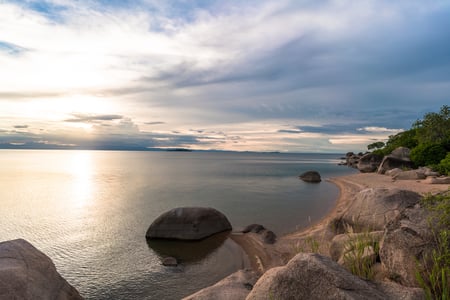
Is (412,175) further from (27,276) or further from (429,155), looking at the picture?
(27,276)

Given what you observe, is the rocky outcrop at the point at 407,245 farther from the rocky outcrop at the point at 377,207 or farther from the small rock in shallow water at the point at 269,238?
the small rock in shallow water at the point at 269,238

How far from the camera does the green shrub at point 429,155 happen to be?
42.1 metres

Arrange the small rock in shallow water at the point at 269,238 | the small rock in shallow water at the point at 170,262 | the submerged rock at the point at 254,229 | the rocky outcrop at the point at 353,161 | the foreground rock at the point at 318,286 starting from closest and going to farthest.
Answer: the foreground rock at the point at 318,286
the small rock in shallow water at the point at 170,262
the small rock in shallow water at the point at 269,238
the submerged rock at the point at 254,229
the rocky outcrop at the point at 353,161

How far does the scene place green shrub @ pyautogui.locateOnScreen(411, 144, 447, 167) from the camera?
138ft

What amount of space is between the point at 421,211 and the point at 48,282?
32.3ft

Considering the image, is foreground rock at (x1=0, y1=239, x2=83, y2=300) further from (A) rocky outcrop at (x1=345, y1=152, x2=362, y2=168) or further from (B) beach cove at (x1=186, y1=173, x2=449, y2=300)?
(A) rocky outcrop at (x1=345, y1=152, x2=362, y2=168)

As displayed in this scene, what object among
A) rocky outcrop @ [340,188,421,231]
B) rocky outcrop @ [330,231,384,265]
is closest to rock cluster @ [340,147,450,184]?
rocky outcrop @ [340,188,421,231]

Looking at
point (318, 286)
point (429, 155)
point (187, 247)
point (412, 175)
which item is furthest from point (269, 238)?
point (429, 155)

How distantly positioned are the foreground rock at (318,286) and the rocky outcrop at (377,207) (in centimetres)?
651

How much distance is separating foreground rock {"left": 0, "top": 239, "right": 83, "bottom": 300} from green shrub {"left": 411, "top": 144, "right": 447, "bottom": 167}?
4858cm

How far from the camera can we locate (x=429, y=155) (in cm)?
4269

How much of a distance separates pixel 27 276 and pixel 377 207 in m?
12.4

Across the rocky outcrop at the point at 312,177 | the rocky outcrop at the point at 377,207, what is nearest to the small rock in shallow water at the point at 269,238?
the rocky outcrop at the point at 377,207

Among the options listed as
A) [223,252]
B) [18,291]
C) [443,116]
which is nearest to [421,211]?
[18,291]
